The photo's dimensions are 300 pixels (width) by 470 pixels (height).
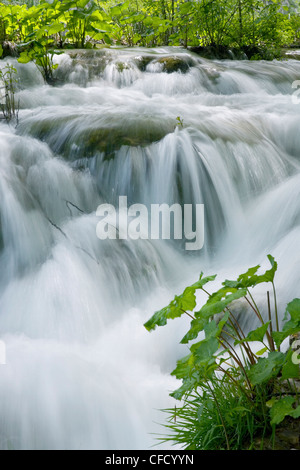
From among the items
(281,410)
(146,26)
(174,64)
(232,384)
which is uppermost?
(146,26)

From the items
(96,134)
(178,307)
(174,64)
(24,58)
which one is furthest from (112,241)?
(174,64)

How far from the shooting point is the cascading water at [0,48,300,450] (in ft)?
7.35

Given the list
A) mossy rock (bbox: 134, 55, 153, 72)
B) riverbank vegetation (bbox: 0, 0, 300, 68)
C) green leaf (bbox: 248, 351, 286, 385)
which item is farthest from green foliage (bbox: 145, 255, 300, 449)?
mossy rock (bbox: 134, 55, 153, 72)

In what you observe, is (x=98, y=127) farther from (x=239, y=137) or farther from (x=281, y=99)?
(x=281, y=99)

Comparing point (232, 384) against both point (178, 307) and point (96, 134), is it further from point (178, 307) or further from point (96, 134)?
point (96, 134)

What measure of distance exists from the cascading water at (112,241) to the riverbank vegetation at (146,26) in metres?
0.99

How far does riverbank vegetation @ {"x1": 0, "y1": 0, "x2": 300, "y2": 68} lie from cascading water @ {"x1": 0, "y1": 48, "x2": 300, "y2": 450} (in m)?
0.99

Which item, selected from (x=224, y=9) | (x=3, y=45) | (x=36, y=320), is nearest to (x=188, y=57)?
(x=224, y=9)

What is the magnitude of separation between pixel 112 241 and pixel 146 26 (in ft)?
23.3

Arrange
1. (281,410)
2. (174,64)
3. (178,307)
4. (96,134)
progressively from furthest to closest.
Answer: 1. (174,64)
2. (96,134)
3. (178,307)
4. (281,410)

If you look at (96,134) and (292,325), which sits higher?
(96,134)

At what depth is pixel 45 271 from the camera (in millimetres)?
3305

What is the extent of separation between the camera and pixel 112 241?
358 cm

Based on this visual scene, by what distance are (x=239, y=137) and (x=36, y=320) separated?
115 inches
